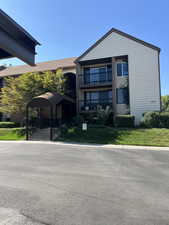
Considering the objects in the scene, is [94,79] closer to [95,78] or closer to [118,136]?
[95,78]

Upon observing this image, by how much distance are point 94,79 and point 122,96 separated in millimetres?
4261

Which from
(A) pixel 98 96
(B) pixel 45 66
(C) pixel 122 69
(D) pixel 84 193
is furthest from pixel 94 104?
(D) pixel 84 193

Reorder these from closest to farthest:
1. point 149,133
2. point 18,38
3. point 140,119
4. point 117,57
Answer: point 18,38 → point 149,133 → point 140,119 → point 117,57

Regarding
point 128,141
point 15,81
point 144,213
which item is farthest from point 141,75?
point 144,213

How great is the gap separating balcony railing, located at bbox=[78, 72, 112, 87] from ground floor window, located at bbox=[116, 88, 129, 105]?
175cm

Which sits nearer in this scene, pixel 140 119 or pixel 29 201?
pixel 29 201

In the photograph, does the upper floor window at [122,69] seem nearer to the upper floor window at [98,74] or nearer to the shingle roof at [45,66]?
the upper floor window at [98,74]

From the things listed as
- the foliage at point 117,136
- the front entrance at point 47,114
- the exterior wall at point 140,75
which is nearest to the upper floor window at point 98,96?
the front entrance at point 47,114

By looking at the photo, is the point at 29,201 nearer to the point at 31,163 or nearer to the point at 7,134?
the point at 31,163

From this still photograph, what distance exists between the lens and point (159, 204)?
3.88 metres

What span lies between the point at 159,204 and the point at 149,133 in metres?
11.5

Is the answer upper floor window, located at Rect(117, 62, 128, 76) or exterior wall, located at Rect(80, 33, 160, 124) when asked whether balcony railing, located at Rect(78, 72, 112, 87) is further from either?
exterior wall, located at Rect(80, 33, 160, 124)

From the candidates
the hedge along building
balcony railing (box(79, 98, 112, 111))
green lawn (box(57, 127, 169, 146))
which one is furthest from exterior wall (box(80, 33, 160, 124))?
green lawn (box(57, 127, 169, 146))

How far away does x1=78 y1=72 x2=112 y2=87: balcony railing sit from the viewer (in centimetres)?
2131
